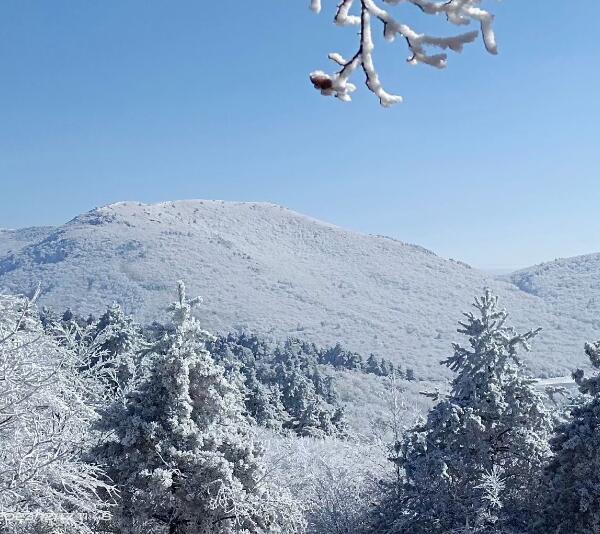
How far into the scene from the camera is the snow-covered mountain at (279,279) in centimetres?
10862

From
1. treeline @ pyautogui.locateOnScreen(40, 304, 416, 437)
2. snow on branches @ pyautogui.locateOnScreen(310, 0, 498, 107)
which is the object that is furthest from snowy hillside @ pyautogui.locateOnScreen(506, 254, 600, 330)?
snow on branches @ pyautogui.locateOnScreen(310, 0, 498, 107)

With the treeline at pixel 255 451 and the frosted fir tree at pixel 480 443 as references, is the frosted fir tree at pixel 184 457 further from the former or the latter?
the frosted fir tree at pixel 480 443

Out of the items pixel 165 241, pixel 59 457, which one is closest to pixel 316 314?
pixel 165 241

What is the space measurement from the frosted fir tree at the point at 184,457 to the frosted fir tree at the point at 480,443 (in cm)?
427

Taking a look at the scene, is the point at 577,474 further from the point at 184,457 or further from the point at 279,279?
the point at 279,279

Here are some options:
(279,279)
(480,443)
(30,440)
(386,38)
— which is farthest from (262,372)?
(279,279)

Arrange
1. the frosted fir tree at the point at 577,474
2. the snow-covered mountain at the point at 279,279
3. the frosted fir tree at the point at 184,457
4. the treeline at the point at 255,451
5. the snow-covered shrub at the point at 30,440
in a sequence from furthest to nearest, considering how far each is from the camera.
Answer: the snow-covered mountain at the point at 279,279 < the frosted fir tree at the point at 577,474 < the frosted fir tree at the point at 184,457 < the treeline at the point at 255,451 < the snow-covered shrub at the point at 30,440

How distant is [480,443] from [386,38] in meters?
17.2

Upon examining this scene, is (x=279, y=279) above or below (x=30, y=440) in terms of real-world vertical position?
above

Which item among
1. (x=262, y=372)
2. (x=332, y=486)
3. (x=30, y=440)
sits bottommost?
(x=332, y=486)

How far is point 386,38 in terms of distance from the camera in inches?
64.6

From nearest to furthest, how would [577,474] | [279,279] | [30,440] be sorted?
[30,440] → [577,474] → [279,279]

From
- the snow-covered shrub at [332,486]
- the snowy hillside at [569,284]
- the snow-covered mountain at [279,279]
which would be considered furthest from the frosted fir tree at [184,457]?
the snowy hillside at [569,284]

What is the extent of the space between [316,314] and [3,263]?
228 feet
